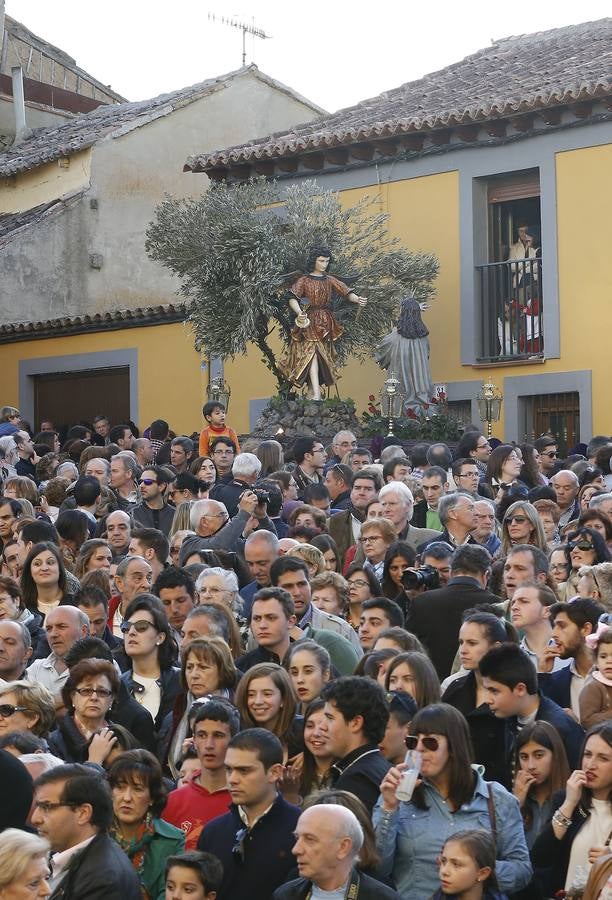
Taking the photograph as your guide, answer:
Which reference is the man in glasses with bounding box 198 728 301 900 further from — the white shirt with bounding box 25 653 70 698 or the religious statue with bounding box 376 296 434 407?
the religious statue with bounding box 376 296 434 407

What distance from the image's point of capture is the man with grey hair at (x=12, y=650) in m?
8.38

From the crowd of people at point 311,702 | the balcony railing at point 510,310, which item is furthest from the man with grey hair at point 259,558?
the balcony railing at point 510,310

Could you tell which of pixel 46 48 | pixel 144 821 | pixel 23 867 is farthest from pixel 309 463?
pixel 46 48

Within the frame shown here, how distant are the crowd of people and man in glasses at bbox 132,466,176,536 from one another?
656 mm

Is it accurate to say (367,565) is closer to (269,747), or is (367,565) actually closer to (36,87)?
(269,747)

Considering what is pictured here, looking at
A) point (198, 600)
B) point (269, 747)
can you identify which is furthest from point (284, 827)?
point (198, 600)

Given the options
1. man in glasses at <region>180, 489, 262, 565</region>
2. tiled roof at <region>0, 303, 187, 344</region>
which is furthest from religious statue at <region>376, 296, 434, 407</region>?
man in glasses at <region>180, 489, 262, 565</region>

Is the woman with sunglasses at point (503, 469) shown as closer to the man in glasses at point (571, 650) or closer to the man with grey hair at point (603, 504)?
the man with grey hair at point (603, 504)

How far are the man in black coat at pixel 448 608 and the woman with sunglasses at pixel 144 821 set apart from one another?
2364 millimetres

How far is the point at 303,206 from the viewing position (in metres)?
21.7

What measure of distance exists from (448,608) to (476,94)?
14.9 meters

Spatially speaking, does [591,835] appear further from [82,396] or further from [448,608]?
[82,396]

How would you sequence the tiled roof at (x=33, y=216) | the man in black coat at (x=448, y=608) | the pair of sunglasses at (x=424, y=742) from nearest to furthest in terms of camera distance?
the pair of sunglasses at (x=424, y=742)
the man in black coat at (x=448, y=608)
the tiled roof at (x=33, y=216)

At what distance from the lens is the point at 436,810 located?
6.48 m
